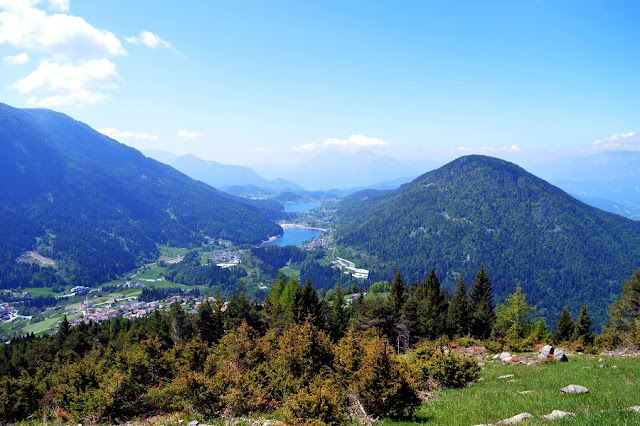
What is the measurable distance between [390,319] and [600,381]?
120 feet

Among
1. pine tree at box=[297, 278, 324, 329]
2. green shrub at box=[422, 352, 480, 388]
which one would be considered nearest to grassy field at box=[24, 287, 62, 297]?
pine tree at box=[297, 278, 324, 329]

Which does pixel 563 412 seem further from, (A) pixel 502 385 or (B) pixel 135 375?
(B) pixel 135 375

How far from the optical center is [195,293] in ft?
637

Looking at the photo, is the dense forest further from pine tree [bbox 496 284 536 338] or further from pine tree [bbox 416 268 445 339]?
pine tree [bbox 496 284 536 338]

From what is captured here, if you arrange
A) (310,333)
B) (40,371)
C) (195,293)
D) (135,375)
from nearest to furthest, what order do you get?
(310,333), (135,375), (40,371), (195,293)

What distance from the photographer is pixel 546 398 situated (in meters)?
15.9

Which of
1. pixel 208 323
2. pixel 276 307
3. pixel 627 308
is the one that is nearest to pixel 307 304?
pixel 276 307

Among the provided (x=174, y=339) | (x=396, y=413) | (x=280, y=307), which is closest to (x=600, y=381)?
(x=396, y=413)

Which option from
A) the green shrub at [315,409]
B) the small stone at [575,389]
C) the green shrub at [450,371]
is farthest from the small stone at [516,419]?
the green shrub at [450,371]

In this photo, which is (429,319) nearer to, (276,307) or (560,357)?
(560,357)

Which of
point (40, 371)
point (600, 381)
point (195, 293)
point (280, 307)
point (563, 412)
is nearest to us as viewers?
point (563, 412)

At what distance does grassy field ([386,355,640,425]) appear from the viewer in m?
12.3

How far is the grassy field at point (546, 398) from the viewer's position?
486 inches

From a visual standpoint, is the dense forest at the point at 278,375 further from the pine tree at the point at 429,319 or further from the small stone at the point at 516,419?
the small stone at the point at 516,419
